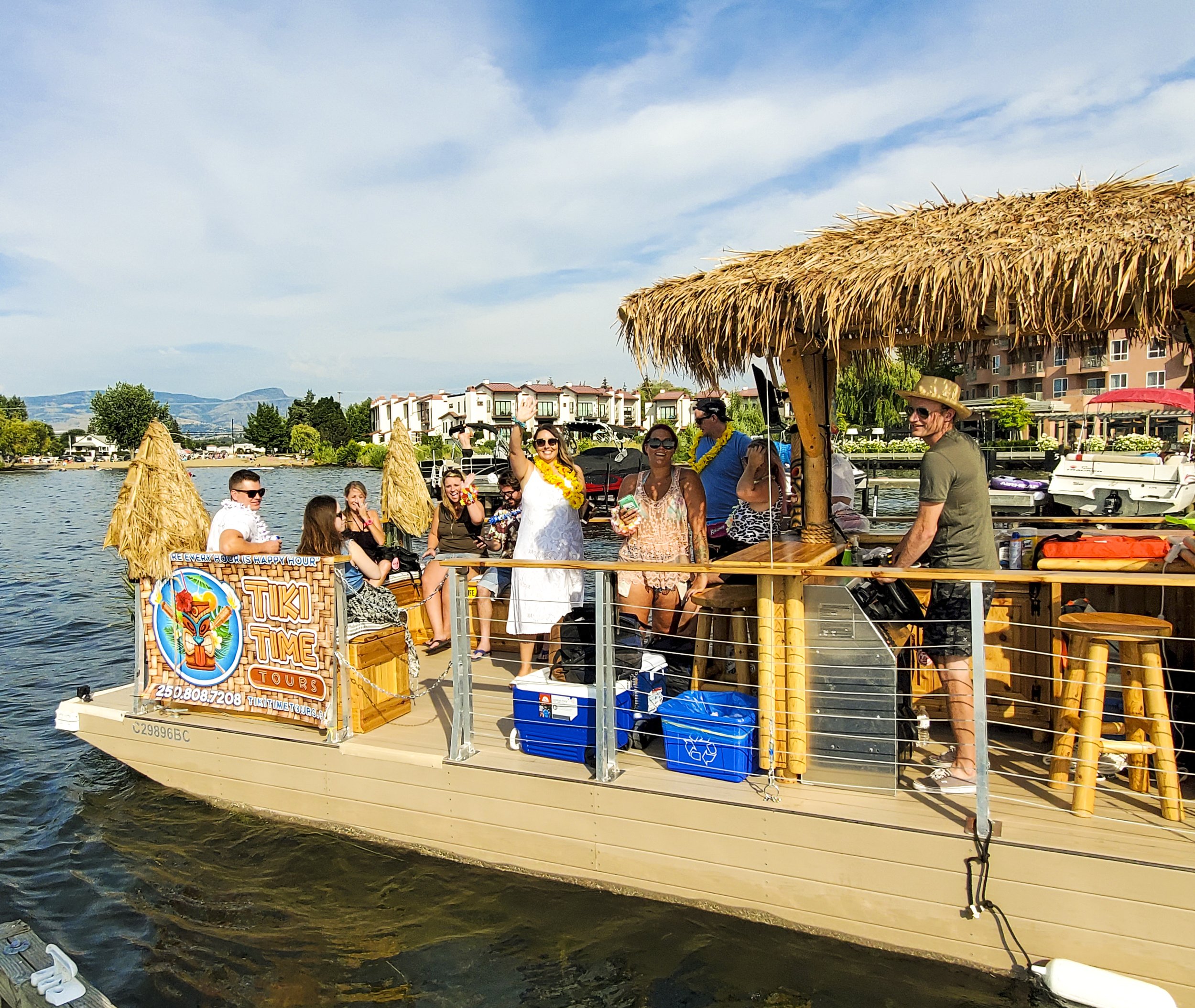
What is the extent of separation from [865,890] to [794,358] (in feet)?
A: 9.26

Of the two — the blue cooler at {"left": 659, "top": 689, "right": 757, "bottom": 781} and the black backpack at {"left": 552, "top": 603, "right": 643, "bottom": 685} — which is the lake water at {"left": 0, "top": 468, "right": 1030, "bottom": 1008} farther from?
the black backpack at {"left": 552, "top": 603, "right": 643, "bottom": 685}

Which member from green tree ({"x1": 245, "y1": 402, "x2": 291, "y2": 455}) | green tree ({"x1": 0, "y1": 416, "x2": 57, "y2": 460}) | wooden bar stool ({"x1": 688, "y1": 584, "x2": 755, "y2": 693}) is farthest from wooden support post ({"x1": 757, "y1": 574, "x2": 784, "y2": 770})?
green tree ({"x1": 245, "y1": 402, "x2": 291, "y2": 455})

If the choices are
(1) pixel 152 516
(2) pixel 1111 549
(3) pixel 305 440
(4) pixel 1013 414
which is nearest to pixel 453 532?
(1) pixel 152 516

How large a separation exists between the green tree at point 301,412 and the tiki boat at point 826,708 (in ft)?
375

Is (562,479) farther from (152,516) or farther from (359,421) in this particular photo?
(359,421)

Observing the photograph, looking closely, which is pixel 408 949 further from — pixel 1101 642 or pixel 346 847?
pixel 1101 642

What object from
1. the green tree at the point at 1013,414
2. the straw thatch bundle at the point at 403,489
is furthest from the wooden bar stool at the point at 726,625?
the green tree at the point at 1013,414

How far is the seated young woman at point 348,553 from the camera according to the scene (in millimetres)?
5691

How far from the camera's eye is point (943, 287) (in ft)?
13.0

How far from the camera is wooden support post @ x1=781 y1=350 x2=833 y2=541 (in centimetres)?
495

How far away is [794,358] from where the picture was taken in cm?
484

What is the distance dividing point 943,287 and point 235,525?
476cm

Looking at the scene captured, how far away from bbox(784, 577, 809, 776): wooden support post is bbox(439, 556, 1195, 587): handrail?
0.37ft

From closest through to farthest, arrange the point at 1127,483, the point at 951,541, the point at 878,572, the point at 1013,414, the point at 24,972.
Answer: the point at 24,972
the point at 878,572
the point at 951,541
the point at 1127,483
the point at 1013,414
